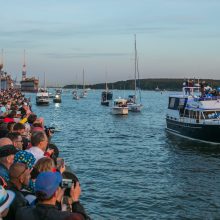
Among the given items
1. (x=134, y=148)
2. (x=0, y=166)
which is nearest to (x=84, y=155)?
(x=134, y=148)

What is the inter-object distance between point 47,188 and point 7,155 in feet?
8.12

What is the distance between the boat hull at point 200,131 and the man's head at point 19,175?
2747 cm

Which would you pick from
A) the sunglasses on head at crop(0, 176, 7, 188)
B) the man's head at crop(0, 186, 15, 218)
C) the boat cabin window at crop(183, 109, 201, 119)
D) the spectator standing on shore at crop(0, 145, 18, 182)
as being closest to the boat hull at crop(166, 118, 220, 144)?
the boat cabin window at crop(183, 109, 201, 119)

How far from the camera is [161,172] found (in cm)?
2348

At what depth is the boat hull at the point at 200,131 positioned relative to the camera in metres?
32.6

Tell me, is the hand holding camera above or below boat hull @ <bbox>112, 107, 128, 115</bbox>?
above

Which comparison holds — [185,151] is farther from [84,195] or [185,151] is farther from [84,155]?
[84,195]

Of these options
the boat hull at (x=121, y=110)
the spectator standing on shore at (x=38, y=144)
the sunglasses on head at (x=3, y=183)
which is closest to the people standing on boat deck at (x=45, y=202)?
the sunglasses on head at (x=3, y=183)

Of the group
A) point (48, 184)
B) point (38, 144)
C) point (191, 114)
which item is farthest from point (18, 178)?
point (191, 114)

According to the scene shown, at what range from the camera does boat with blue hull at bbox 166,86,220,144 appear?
108ft

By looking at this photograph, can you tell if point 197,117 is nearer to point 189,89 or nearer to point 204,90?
point 204,90

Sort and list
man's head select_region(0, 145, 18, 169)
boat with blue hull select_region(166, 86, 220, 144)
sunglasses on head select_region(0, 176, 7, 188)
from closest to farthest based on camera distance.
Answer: sunglasses on head select_region(0, 176, 7, 188), man's head select_region(0, 145, 18, 169), boat with blue hull select_region(166, 86, 220, 144)

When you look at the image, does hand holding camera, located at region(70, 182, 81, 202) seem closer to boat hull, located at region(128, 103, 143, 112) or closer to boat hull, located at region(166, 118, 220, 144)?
boat hull, located at region(166, 118, 220, 144)

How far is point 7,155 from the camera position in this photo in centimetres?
713
